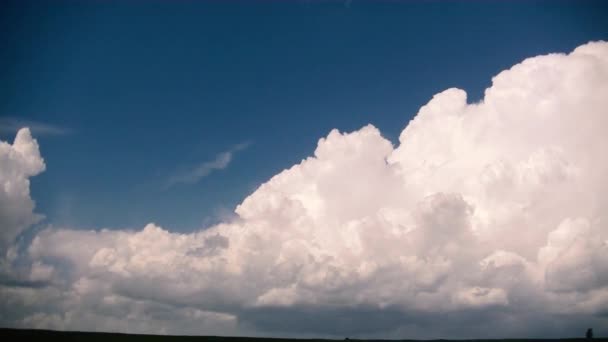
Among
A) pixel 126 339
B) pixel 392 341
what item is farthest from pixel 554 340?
pixel 126 339

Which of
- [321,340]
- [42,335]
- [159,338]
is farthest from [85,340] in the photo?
[321,340]

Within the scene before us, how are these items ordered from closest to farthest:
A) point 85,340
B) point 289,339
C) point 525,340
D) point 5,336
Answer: point 5,336
point 85,340
point 525,340
point 289,339

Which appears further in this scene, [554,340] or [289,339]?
[289,339]

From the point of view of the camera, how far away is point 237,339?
182m

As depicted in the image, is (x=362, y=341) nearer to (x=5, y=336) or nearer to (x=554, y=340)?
(x=554, y=340)

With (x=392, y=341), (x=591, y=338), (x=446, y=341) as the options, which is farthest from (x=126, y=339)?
(x=591, y=338)

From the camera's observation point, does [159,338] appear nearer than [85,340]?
No

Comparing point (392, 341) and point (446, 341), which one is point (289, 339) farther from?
point (446, 341)

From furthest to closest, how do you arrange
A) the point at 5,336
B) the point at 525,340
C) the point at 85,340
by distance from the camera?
the point at 525,340 → the point at 85,340 → the point at 5,336

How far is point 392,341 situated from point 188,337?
73.9 meters

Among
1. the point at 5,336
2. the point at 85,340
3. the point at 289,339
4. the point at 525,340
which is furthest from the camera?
the point at 289,339

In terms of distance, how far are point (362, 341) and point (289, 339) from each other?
88.8 feet

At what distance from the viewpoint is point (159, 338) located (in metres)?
183

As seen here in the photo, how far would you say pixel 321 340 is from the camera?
194 m
